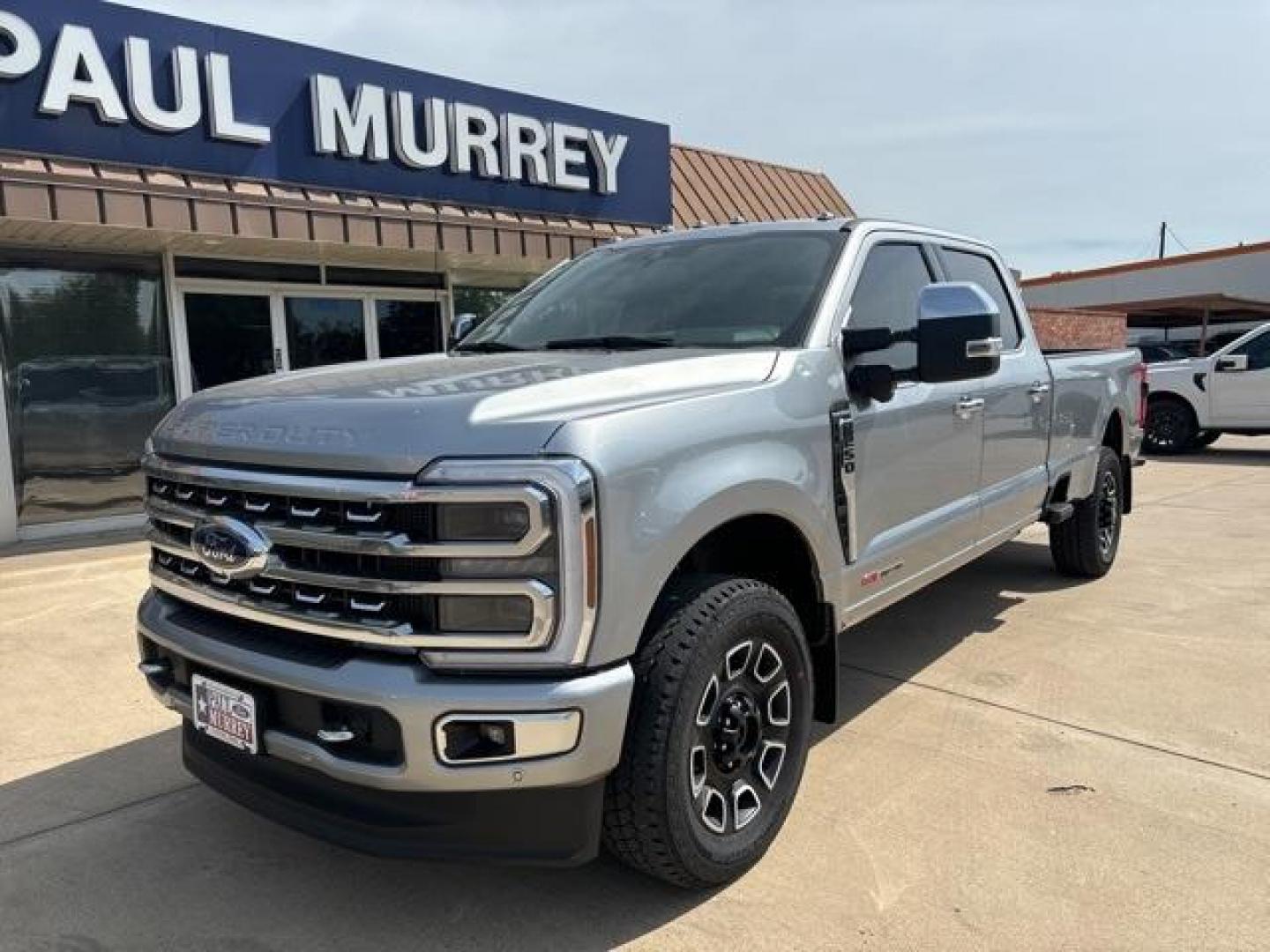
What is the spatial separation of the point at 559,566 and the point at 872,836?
5.01ft

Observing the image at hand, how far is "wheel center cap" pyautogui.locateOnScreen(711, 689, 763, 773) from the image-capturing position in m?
2.72

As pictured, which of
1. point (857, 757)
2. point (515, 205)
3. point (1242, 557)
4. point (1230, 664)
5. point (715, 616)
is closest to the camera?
point (715, 616)

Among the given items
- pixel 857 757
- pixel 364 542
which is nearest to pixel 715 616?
pixel 364 542

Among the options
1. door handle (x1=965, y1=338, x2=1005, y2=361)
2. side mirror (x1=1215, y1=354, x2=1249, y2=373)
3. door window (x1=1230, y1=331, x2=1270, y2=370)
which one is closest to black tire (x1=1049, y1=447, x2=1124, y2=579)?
door handle (x1=965, y1=338, x2=1005, y2=361)

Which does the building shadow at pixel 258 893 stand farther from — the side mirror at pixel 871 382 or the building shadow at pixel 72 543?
the building shadow at pixel 72 543

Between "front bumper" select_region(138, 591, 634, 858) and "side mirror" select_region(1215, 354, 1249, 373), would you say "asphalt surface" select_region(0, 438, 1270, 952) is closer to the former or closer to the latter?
"front bumper" select_region(138, 591, 634, 858)

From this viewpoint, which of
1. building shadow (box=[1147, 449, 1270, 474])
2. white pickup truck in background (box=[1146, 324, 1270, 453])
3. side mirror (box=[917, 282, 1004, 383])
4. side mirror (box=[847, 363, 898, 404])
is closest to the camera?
side mirror (box=[917, 282, 1004, 383])

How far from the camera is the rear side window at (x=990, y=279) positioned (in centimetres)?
468

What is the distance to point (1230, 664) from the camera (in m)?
4.50

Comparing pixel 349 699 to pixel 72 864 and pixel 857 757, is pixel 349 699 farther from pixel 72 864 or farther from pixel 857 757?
pixel 857 757

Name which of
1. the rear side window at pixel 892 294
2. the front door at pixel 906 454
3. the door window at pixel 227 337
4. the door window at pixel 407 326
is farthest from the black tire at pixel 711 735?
the door window at pixel 407 326

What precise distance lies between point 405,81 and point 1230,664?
308 inches

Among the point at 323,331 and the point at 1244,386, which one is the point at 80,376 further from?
the point at 1244,386

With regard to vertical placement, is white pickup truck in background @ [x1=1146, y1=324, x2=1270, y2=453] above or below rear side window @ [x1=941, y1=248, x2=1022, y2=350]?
below
